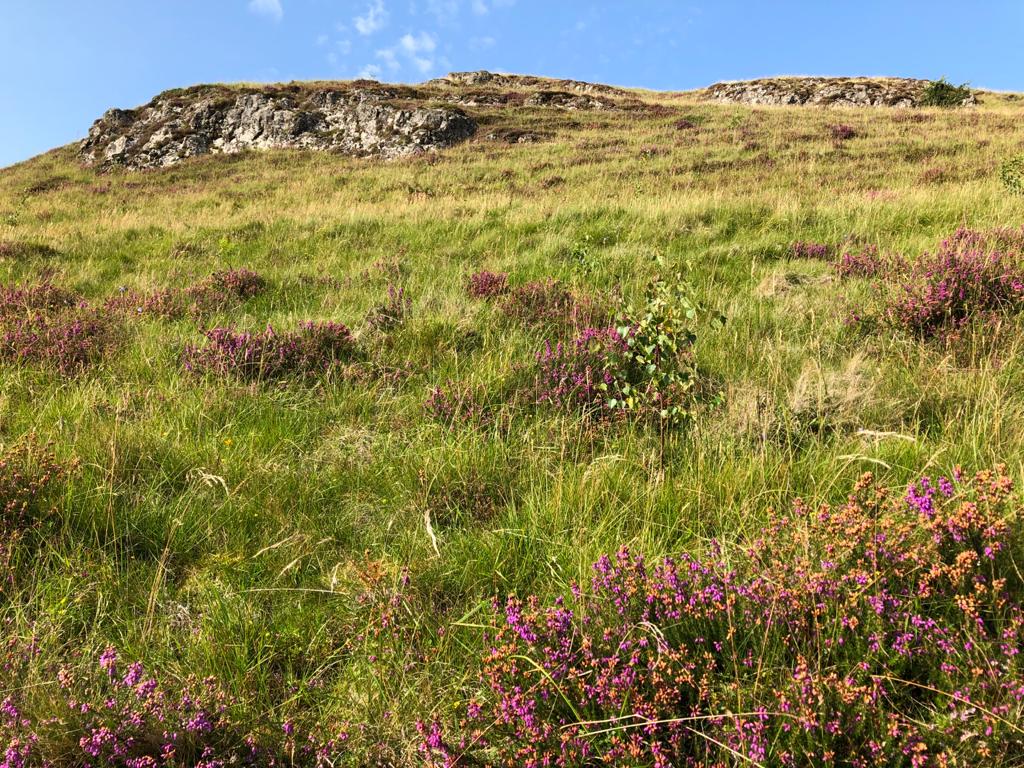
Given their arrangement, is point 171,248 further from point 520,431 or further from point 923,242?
point 923,242

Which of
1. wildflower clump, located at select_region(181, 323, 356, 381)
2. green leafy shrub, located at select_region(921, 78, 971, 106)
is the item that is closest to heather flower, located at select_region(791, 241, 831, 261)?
wildflower clump, located at select_region(181, 323, 356, 381)

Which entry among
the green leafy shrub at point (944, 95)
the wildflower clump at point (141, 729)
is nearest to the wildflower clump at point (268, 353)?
the wildflower clump at point (141, 729)

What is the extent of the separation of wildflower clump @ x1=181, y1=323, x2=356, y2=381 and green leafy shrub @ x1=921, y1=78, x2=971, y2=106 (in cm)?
4849

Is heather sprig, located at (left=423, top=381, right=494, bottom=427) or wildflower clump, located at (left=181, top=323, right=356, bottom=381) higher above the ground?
wildflower clump, located at (left=181, top=323, right=356, bottom=381)

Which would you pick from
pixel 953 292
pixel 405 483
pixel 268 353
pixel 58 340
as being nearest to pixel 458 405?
pixel 405 483

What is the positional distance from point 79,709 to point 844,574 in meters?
2.50

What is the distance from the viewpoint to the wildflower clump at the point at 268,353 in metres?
4.47

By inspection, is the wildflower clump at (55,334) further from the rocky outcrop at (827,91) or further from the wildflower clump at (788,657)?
the rocky outcrop at (827,91)

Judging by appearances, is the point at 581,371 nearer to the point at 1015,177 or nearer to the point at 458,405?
the point at 458,405

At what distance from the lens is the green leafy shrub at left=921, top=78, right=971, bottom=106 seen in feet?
122

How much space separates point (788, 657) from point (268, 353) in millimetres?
4235

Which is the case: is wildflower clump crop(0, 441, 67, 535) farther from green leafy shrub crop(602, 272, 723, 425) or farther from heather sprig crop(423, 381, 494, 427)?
green leafy shrub crop(602, 272, 723, 425)

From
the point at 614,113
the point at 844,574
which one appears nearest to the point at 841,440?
the point at 844,574

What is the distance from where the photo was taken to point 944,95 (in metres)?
37.5
